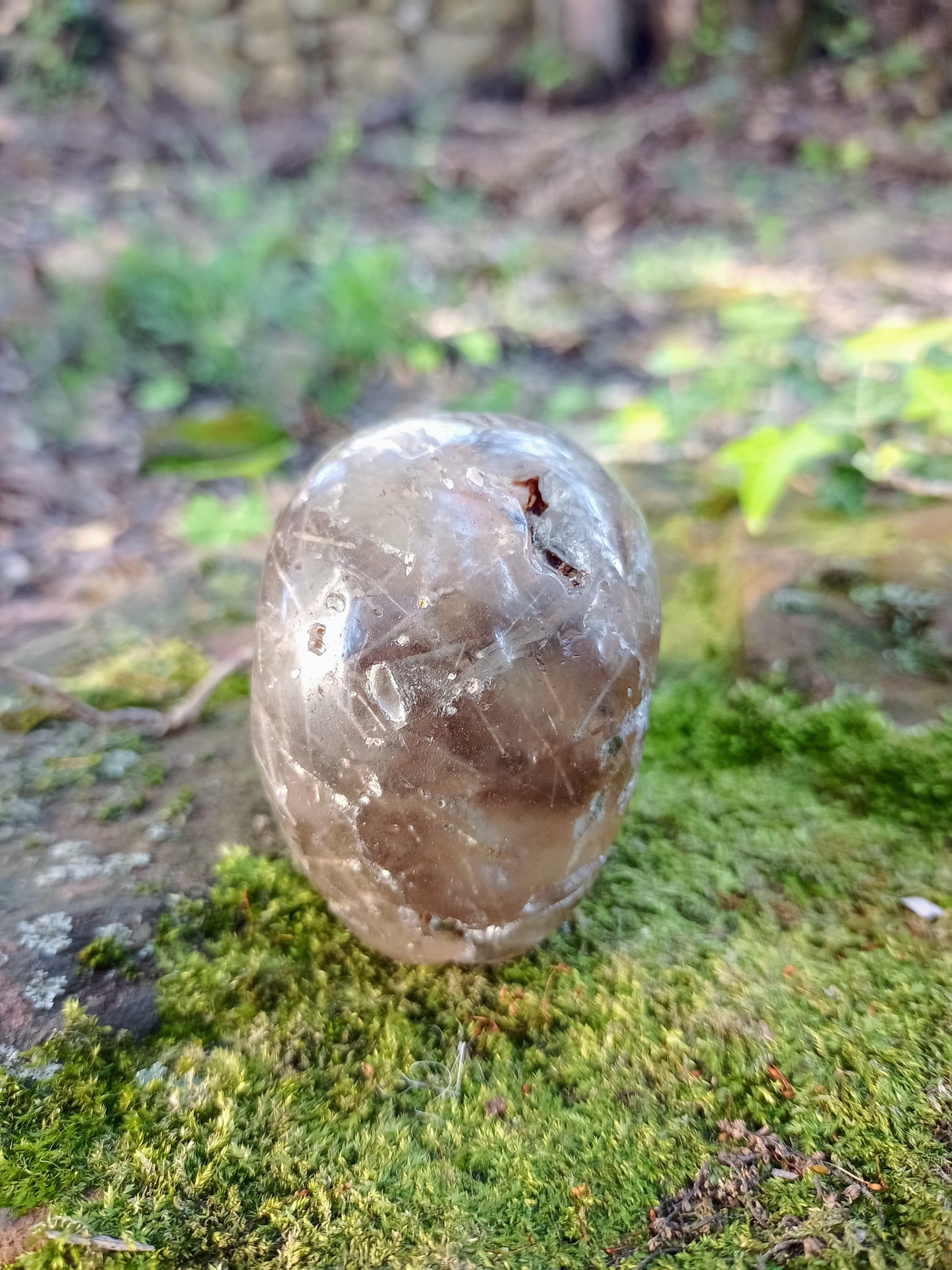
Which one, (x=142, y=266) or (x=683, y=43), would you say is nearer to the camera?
(x=142, y=266)

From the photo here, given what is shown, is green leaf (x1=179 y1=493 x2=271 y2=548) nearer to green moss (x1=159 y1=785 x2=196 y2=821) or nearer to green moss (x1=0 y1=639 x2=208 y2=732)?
green moss (x1=0 y1=639 x2=208 y2=732)

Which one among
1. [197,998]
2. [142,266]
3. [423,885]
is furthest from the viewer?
[142,266]

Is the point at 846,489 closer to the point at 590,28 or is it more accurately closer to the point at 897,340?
the point at 897,340

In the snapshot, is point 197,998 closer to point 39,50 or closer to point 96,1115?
point 96,1115

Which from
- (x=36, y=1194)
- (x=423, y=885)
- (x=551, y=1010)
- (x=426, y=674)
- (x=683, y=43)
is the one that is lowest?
(x=551, y=1010)

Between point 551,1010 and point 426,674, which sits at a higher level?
point 426,674

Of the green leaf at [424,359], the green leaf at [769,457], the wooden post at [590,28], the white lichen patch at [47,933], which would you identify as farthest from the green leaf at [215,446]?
the wooden post at [590,28]

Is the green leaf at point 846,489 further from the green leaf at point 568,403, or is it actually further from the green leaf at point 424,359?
the green leaf at point 424,359

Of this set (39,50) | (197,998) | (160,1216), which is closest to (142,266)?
(197,998)
